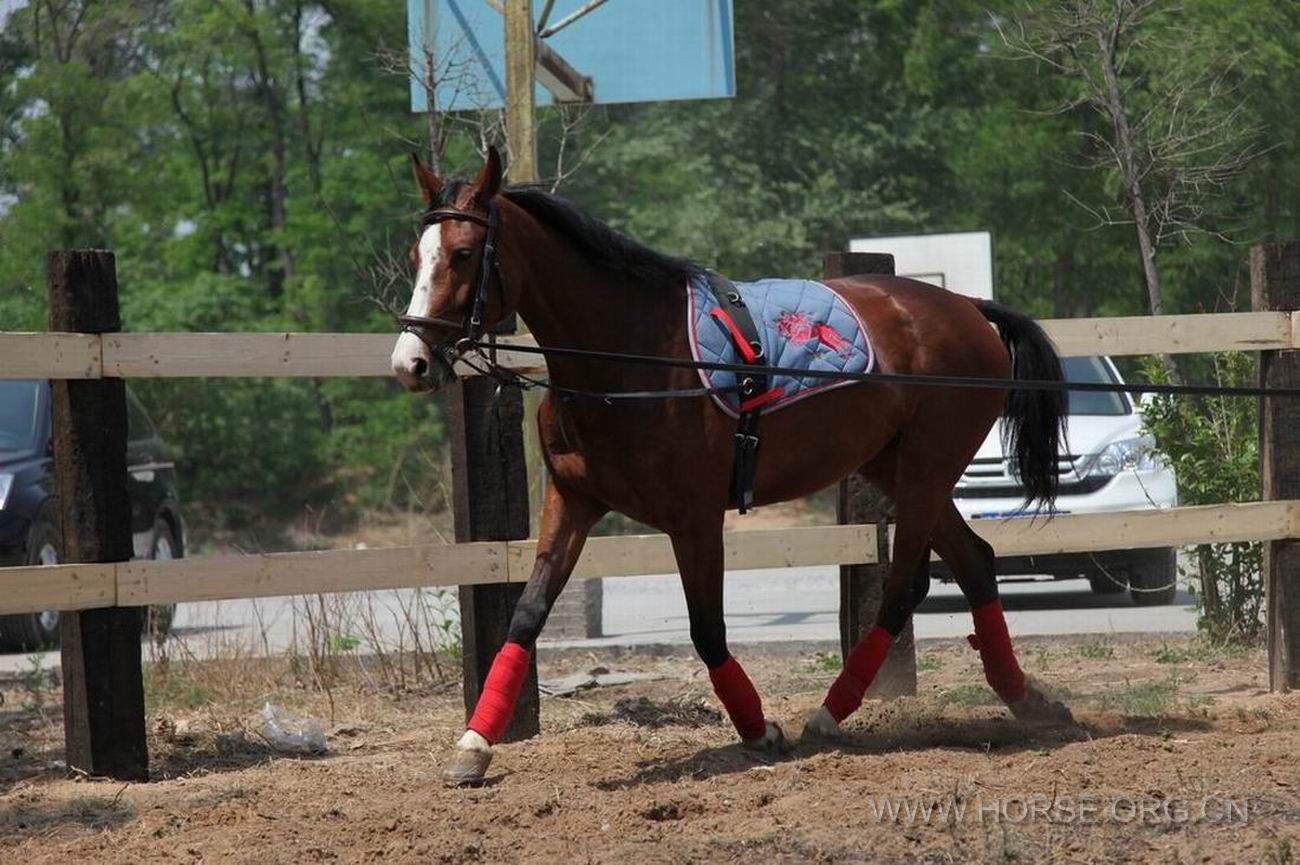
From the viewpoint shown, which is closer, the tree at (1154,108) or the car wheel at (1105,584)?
the car wheel at (1105,584)

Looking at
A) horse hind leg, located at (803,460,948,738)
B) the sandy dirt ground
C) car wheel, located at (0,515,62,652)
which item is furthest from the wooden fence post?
car wheel, located at (0,515,62,652)

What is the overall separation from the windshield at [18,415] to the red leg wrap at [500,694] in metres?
6.48

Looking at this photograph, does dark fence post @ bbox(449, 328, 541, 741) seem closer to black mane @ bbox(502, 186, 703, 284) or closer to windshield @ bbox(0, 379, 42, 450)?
black mane @ bbox(502, 186, 703, 284)

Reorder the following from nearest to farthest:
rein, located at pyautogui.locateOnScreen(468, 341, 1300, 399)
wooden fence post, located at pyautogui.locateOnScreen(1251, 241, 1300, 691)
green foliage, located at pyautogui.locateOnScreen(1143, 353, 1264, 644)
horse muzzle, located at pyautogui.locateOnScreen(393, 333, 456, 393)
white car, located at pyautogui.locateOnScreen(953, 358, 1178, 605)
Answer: horse muzzle, located at pyautogui.locateOnScreen(393, 333, 456, 393) < rein, located at pyautogui.locateOnScreen(468, 341, 1300, 399) < wooden fence post, located at pyautogui.locateOnScreen(1251, 241, 1300, 691) < green foliage, located at pyautogui.locateOnScreen(1143, 353, 1264, 644) < white car, located at pyautogui.locateOnScreen(953, 358, 1178, 605)

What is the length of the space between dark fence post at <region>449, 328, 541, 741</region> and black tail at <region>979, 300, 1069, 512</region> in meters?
2.10

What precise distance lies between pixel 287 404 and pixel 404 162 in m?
3.59

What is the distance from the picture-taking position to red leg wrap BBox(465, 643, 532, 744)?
18.7 ft

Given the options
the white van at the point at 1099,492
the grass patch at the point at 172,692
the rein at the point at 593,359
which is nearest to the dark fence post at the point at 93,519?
the rein at the point at 593,359

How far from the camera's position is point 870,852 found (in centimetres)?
462

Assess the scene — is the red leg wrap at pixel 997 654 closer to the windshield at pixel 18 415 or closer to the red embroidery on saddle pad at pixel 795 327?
the red embroidery on saddle pad at pixel 795 327

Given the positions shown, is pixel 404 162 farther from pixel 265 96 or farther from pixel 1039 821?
pixel 1039 821

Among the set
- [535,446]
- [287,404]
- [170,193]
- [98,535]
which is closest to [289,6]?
[170,193]

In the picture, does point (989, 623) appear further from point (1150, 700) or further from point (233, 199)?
point (233, 199)

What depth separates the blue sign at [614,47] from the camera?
11.7m
